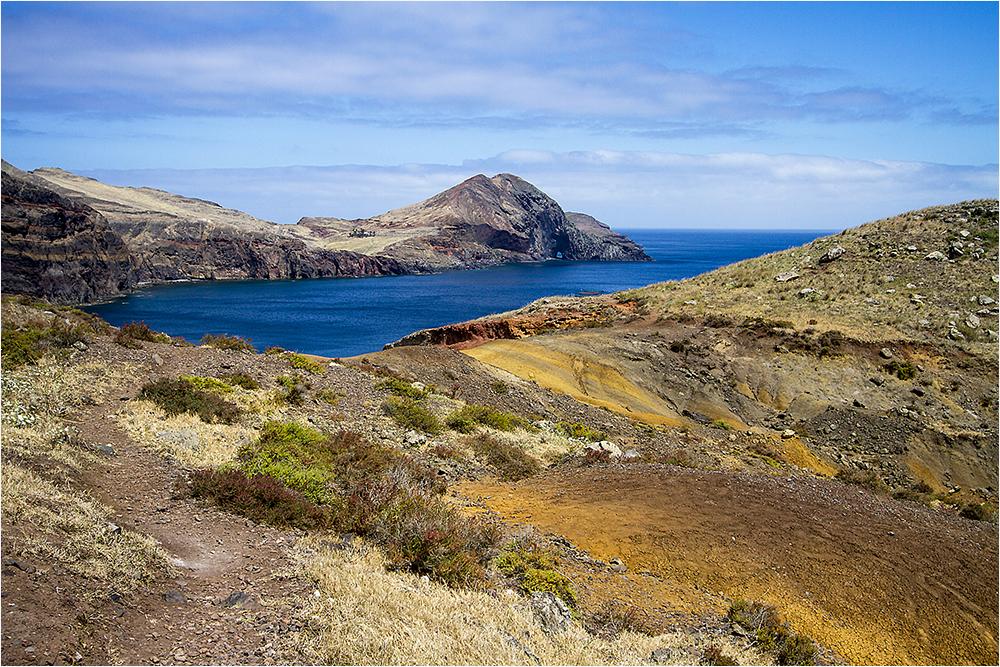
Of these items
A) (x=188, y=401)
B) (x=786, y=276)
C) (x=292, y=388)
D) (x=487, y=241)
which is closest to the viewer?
(x=188, y=401)

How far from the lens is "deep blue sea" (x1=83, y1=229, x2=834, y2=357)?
6365 cm

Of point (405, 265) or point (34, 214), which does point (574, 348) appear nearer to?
point (34, 214)

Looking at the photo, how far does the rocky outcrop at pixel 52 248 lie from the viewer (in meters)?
77.1

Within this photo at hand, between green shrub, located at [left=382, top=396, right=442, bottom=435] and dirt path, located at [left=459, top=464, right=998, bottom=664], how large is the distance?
3.30 meters

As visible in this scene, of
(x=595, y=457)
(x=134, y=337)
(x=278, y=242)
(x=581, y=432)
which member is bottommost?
(x=581, y=432)

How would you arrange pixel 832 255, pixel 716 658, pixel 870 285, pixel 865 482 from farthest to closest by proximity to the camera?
pixel 832 255 → pixel 870 285 → pixel 865 482 → pixel 716 658

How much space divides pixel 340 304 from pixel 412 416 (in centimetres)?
7579

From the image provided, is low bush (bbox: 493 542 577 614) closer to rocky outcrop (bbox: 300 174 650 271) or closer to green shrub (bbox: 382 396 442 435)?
green shrub (bbox: 382 396 442 435)

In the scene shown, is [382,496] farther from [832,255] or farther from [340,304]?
[340,304]

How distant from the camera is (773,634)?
276 inches

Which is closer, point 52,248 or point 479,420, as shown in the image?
point 479,420

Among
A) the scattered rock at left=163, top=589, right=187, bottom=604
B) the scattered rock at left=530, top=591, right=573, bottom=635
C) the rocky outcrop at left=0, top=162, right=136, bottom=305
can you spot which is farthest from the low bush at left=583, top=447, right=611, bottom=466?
the rocky outcrop at left=0, top=162, right=136, bottom=305

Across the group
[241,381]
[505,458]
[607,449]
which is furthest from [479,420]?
[241,381]

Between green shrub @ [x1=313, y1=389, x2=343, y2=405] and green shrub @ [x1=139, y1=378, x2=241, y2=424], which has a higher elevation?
green shrub @ [x1=139, y1=378, x2=241, y2=424]
